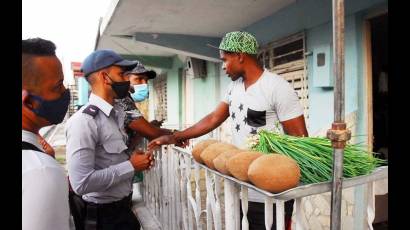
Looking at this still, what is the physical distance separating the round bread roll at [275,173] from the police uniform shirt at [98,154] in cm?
108

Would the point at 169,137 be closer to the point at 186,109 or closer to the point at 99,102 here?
the point at 99,102

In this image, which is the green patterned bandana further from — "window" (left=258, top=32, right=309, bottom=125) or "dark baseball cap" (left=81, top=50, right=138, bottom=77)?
"window" (left=258, top=32, right=309, bottom=125)

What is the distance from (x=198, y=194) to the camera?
7.19 feet

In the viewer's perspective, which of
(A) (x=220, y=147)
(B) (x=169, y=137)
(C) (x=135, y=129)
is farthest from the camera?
(C) (x=135, y=129)

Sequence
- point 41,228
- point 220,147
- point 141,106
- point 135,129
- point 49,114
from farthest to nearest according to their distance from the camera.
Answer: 1. point 141,106
2. point 135,129
3. point 220,147
4. point 49,114
5. point 41,228

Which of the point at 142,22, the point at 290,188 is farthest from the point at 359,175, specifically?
the point at 142,22

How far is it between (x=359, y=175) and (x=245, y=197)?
20.0 inches

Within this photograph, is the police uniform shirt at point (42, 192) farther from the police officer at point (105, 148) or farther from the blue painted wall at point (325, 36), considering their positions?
the blue painted wall at point (325, 36)

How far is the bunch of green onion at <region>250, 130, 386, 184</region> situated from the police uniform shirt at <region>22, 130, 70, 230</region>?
889 mm

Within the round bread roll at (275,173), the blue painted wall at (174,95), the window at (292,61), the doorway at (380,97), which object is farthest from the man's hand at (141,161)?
the blue painted wall at (174,95)

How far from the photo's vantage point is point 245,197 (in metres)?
1.54

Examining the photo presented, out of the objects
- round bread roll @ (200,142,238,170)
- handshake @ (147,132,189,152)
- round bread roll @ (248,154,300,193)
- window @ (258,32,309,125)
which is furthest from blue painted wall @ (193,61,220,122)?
round bread roll @ (248,154,300,193)

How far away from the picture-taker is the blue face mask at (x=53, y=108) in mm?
1172

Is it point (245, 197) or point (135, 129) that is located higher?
point (135, 129)
